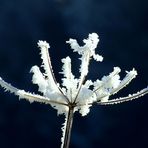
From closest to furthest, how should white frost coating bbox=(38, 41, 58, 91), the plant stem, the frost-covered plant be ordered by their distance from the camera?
the plant stem
the frost-covered plant
white frost coating bbox=(38, 41, 58, 91)

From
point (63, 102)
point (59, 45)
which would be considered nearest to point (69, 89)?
point (63, 102)

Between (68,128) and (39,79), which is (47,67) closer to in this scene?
(39,79)

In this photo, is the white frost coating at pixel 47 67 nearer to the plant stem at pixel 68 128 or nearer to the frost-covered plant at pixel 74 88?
the frost-covered plant at pixel 74 88

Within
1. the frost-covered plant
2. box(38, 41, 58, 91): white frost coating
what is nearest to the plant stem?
the frost-covered plant

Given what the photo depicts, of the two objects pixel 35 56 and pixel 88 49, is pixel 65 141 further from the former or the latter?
pixel 35 56

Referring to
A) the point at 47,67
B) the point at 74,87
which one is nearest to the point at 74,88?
the point at 74,87

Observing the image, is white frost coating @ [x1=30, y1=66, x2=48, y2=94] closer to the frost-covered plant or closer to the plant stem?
the frost-covered plant

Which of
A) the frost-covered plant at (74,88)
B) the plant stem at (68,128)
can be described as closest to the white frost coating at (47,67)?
the frost-covered plant at (74,88)

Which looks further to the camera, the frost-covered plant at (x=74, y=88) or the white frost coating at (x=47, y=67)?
the white frost coating at (x=47, y=67)

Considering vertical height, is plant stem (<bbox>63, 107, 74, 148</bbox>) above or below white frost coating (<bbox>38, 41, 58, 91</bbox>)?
below
